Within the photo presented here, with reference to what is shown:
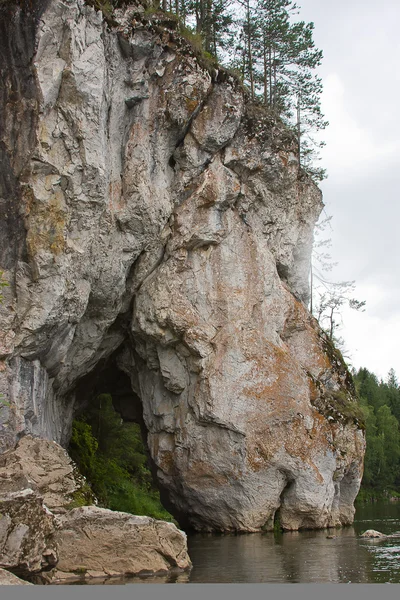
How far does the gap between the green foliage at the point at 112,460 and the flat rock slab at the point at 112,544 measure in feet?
21.5

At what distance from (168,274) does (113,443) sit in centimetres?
733

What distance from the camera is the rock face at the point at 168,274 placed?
15367mm

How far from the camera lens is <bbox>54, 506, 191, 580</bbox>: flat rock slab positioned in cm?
1084

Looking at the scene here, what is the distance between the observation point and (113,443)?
23469mm

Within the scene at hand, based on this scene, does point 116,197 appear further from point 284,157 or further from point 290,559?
point 290,559

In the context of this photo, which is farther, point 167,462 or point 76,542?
point 167,462

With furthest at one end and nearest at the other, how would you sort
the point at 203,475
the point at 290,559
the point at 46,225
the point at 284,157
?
the point at 284,157, the point at 203,475, the point at 46,225, the point at 290,559

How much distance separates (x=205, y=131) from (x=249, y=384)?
26.6 ft

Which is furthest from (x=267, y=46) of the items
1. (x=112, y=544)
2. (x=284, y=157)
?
(x=112, y=544)

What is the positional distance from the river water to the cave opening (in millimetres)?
3105

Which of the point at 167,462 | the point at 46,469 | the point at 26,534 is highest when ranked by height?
the point at 167,462

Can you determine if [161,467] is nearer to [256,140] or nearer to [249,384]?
[249,384]

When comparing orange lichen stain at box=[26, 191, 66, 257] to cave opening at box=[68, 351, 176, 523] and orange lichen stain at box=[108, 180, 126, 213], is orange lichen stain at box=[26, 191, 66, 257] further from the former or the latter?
cave opening at box=[68, 351, 176, 523]

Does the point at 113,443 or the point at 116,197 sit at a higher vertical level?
the point at 116,197
